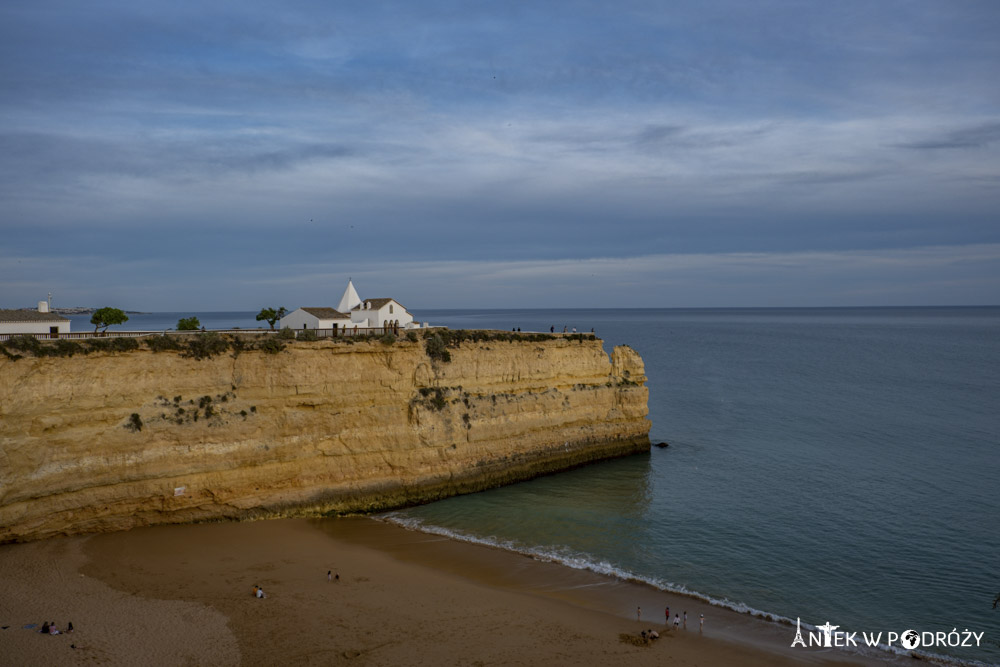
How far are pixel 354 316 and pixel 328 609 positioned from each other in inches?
908

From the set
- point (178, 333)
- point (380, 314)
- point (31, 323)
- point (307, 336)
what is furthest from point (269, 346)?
point (380, 314)

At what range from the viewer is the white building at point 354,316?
110ft

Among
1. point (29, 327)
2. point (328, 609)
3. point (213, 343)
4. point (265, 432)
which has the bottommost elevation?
point (328, 609)

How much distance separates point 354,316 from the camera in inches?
1538

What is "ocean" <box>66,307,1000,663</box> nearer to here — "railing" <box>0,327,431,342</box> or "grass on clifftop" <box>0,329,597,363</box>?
"grass on clifftop" <box>0,329,597,363</box>

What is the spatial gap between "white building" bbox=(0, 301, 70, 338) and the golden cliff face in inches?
186

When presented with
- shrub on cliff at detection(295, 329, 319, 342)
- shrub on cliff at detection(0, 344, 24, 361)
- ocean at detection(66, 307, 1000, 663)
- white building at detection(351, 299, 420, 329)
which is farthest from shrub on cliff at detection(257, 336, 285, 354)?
white building at detection(351, 299, 420, 329)

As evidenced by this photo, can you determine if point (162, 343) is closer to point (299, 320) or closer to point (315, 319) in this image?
point (315, 319)

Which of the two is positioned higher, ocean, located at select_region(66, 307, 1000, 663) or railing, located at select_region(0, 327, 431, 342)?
railing, located at select_region(0, 327, 431, 342)

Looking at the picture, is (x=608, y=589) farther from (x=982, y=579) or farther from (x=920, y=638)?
(x=982, y=579)

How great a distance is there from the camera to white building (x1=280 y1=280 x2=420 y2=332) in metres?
33.6

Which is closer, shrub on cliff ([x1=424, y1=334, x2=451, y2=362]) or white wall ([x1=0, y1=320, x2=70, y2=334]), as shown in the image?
white wall ([x1=0, y1=320, x2=70, y2=334])

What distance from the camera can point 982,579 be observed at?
19969 mm

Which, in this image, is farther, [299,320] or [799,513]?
[299,320]
